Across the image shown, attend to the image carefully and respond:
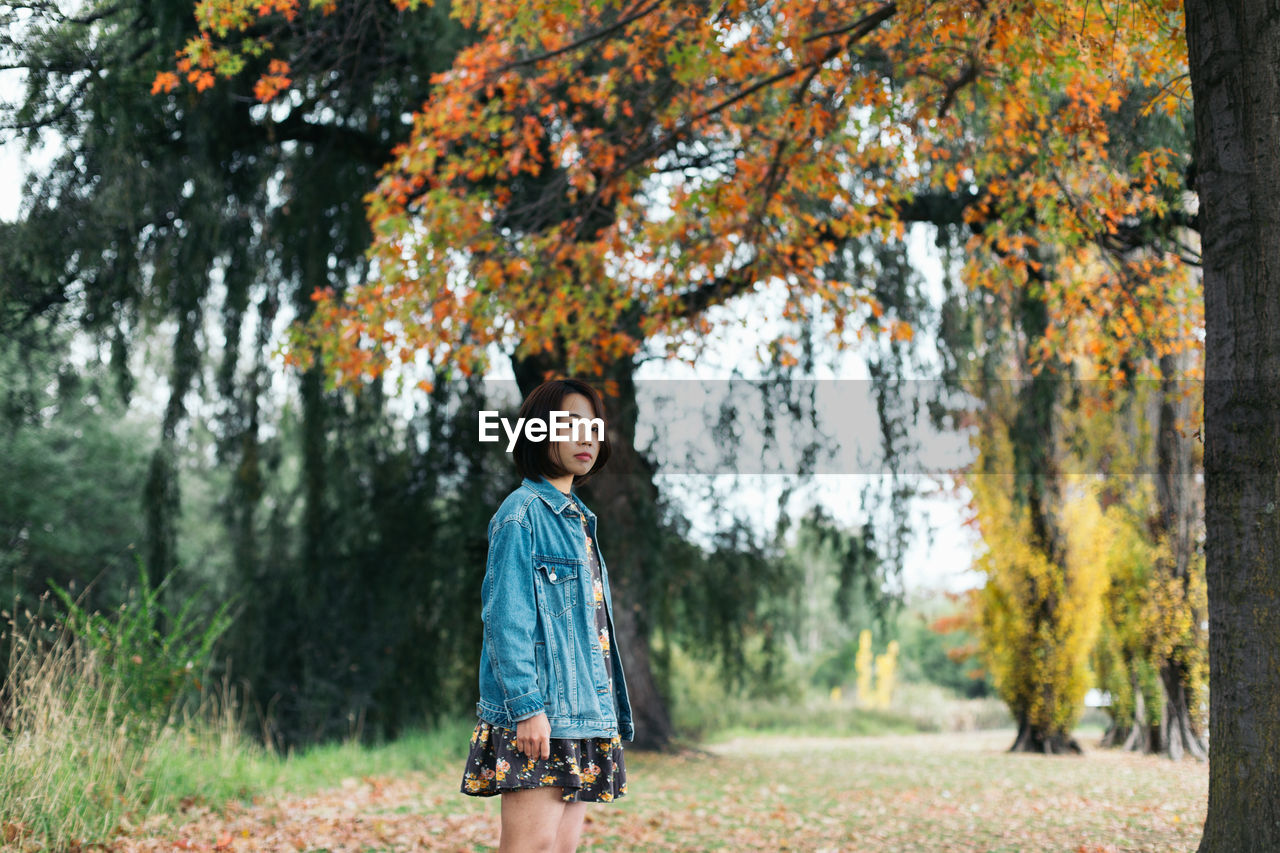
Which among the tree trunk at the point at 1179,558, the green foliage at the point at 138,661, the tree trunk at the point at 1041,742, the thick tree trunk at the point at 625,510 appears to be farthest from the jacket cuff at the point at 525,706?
the tree trunk at the point at 1041,742

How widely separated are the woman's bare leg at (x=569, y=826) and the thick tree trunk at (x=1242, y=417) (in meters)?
2.14

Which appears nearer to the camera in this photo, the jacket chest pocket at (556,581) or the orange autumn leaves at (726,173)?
the jacket chest pocket at (556,581)

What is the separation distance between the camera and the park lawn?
4.60 metres

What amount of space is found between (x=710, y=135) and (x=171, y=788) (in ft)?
19.9

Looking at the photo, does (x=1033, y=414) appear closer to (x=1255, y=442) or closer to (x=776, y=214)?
(x=776, y=214)

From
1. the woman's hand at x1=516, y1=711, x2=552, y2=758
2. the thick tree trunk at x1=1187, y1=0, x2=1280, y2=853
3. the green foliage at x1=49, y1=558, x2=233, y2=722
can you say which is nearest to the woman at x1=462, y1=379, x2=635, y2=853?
the woman's hand at x1=516, y1=711, x2=552, y2=758

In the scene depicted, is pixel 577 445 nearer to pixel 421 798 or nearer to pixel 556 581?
pixel 556 581

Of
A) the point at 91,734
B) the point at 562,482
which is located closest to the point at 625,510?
the point at 91,734

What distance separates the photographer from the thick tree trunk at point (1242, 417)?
3000 millimetres

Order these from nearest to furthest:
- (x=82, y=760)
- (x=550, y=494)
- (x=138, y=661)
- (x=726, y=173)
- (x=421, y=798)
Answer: (x=550, y=494), (x=82, y=760), (x=138, y=661), (x=421, y=798), (x=726, y=173)

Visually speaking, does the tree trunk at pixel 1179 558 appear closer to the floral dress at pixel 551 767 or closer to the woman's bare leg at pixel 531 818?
the floral dress at pixel 551 767

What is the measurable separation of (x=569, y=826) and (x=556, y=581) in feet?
1.93

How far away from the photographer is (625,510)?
874 centimetres

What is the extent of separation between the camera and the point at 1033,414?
27.2 feet
